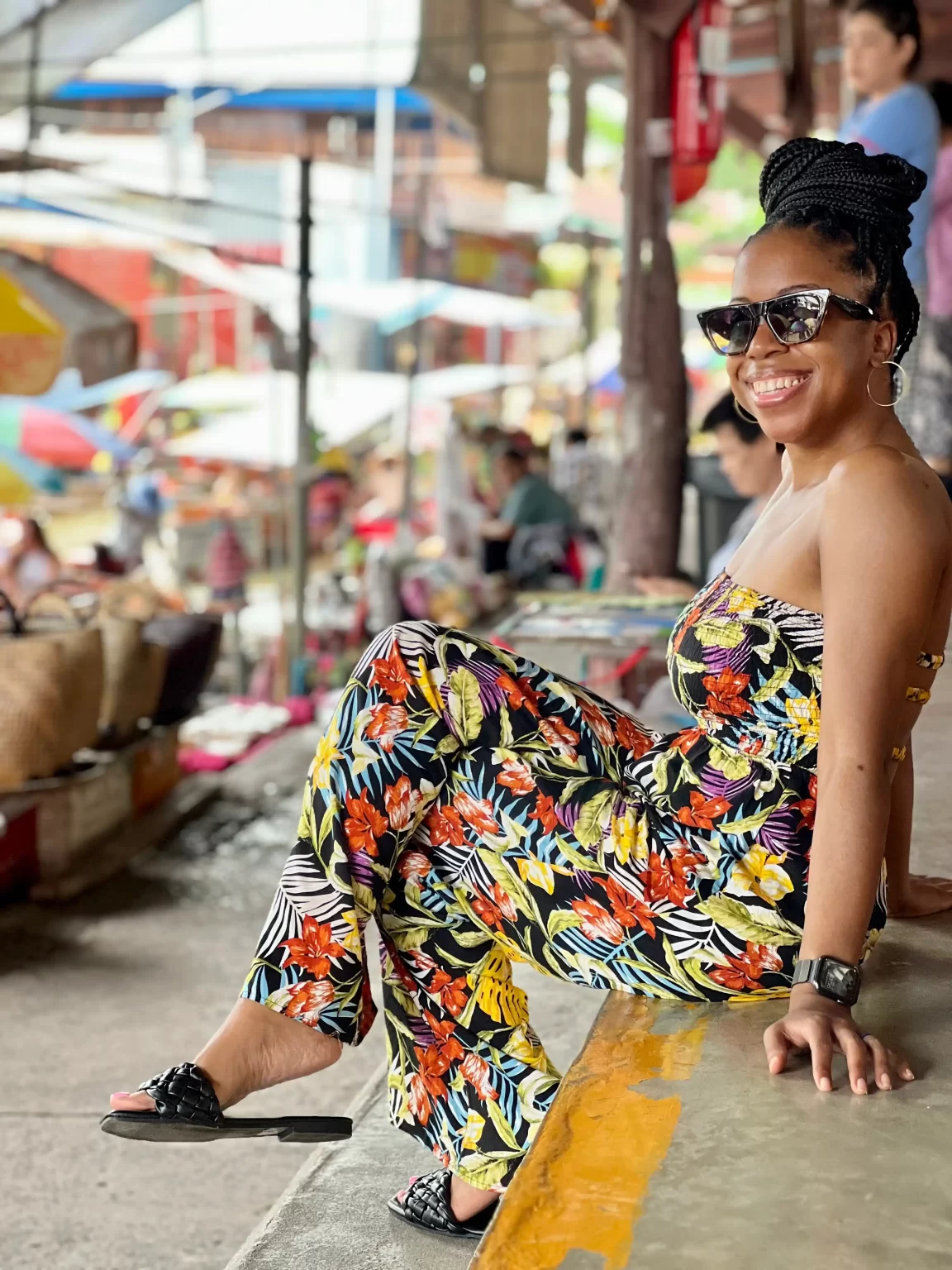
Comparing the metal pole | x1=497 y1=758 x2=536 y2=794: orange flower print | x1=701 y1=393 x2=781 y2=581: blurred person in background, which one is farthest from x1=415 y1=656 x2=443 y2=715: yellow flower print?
the metal pole

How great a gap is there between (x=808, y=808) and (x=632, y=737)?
1.10 feet

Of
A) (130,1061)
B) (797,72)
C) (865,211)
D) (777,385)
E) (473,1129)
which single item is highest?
(797,72)

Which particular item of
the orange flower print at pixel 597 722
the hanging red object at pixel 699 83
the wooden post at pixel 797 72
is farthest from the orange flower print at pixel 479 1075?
the wooden post at pixel 797 72

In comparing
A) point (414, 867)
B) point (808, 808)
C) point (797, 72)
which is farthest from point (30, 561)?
point (808, 808)

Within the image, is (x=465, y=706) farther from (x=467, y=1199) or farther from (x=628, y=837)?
(x=467, y=1199)

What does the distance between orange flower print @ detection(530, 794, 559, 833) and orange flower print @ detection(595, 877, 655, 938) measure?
0.09 metres

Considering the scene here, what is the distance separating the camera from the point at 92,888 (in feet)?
17.0

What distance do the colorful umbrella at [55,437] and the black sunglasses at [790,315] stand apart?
10.8 metres

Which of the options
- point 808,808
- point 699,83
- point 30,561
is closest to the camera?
point 808,808

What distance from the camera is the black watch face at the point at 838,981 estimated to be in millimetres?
1653

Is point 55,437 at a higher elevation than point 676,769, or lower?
lower

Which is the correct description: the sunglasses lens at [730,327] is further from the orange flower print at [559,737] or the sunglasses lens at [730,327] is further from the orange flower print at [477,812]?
the orange flower print at [477,812]

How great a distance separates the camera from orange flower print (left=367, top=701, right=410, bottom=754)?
1.97m

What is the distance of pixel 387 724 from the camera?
1974mm
